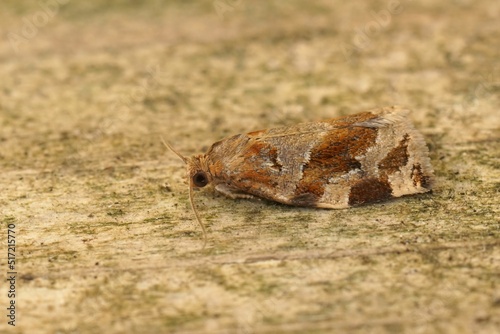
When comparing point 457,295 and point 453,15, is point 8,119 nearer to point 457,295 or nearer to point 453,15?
point 457,295

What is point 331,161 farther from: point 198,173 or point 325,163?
point 198,173

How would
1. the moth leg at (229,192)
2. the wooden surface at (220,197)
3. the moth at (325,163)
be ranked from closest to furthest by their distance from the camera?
the wooden surface at (220,197) < the moth at (325,163) < the moth leg at (229,192)

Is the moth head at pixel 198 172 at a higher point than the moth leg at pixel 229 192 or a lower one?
higher

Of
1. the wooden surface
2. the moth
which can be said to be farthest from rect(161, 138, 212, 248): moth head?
the wooden surface

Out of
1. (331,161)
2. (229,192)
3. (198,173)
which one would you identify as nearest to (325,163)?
(331,161)

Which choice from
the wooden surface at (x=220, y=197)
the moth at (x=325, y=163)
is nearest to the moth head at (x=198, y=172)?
the moth at (x=325, y=163)

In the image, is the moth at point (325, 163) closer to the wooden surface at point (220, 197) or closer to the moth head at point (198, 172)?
the moth head at point (198, 172)

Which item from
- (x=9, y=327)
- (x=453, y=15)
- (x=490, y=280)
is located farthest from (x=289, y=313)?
(x=453, y=15)
